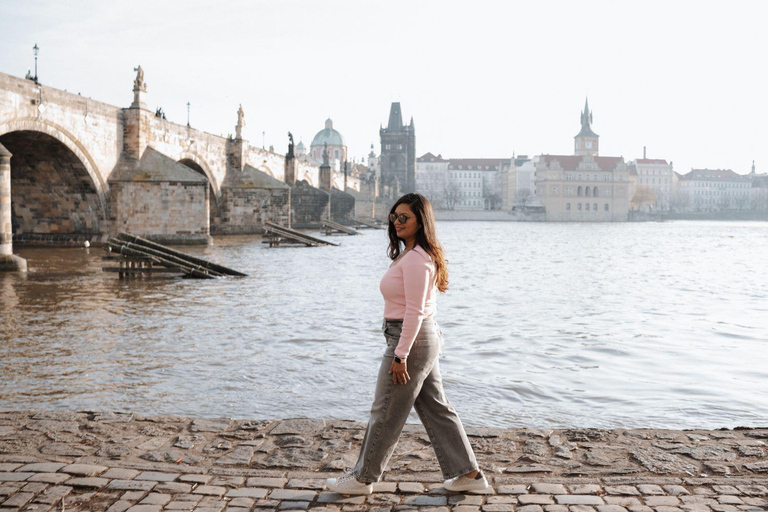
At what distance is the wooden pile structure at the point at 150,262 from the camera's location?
17.5 m

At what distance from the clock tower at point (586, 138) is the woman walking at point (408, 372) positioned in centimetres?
15179

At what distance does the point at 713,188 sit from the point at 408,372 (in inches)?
7103

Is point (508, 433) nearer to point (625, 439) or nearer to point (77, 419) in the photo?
point (625, 439)

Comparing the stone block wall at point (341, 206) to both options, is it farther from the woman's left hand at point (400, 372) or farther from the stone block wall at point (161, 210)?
the woman's left hand at point (400, 372)

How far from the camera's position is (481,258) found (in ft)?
101

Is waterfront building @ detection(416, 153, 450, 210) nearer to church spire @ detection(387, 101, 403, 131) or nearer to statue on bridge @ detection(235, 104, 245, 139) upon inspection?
church spire @ detection(387, 101, 403, 131)

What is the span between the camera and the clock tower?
150375mm

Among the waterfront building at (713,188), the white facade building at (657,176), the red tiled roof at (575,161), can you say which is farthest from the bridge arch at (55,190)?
the waterfront building at (713,188)

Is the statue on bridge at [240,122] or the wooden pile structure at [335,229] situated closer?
the statue on bridge at [240,122]

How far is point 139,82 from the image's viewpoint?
29.3 metres

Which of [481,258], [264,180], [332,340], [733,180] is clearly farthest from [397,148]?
[332,340]

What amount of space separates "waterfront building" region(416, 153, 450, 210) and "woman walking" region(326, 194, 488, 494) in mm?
146732

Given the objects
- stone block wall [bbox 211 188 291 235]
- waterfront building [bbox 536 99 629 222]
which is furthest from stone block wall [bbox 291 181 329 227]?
waterfront building [bbox 536 99 629 222]

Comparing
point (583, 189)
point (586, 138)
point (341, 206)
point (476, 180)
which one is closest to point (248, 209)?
point (341, 206)
